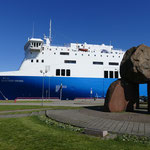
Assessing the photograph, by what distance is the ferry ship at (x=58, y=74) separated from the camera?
25.3 metres

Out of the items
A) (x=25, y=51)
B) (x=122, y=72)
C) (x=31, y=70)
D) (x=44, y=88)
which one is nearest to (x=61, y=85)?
(x=44, y=88)

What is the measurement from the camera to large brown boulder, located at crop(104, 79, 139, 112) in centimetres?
1033

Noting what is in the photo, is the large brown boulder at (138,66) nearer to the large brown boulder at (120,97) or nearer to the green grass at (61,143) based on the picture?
the large brown boulder at (120,97)

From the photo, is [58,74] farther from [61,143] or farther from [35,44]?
[61,143]

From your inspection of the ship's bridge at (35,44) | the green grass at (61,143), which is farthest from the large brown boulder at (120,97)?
the ship's bridge at (35,44)

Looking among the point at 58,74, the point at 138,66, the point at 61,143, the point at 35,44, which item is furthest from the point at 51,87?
the point at 61,143

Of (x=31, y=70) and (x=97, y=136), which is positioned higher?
(x=31, y=70)

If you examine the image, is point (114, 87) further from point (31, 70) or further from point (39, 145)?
point (31, 70)

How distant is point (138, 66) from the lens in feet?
32.8

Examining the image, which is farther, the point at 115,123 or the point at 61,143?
the point at 115,123

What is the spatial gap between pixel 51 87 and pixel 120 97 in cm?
1773

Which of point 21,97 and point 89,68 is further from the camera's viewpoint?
point 89,68

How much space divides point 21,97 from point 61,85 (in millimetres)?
7466

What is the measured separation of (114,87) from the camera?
10.4m
